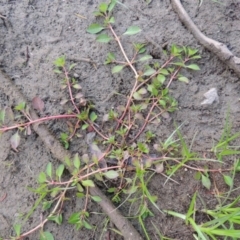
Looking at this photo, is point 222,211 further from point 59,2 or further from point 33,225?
point 59,2

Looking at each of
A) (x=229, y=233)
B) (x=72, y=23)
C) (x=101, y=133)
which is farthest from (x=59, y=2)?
(x=229, y=233)

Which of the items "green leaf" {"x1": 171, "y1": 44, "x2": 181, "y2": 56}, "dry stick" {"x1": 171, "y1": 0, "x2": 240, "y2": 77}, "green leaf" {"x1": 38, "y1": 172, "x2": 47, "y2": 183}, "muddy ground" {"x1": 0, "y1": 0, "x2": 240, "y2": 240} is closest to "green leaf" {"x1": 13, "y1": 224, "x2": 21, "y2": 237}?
"muddy ground" {"x1": 0, "y1": 0, "x2": 240, "y2": 240}

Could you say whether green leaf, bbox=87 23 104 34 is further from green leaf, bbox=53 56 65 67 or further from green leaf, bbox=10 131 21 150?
green leaf, bbox=10 131 21 150

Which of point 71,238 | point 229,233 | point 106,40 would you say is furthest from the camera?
point 106,40

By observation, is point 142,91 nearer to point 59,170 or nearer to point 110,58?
point 110,58

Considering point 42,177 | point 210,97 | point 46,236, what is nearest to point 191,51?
point 210,97

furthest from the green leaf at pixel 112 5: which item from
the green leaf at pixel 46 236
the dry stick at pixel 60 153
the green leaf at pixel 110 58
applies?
the green leaf at pixel 46 236

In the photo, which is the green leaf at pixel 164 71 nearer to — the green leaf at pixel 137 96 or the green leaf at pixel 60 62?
the green leaf at pixel 137 96
